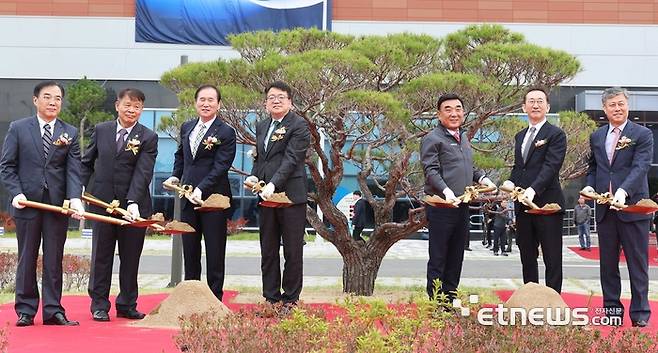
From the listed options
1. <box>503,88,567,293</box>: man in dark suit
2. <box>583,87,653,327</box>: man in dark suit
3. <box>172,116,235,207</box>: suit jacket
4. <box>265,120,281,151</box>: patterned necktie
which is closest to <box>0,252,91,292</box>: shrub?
<box>172,116,235,207</box>: suit jacket

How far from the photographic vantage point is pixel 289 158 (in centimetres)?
499

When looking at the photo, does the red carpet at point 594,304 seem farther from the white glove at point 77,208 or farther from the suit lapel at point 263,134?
the white glove at point 77,208

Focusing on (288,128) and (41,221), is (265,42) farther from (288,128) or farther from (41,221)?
(41,221)

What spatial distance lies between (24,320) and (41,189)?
81 cm

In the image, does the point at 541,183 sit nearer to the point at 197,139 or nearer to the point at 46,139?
the point at 197,139

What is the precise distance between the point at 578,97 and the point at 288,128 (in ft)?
57.4

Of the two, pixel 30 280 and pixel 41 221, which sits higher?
pixel 41 221

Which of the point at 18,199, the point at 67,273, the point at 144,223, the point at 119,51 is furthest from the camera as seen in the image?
the point at 119,51

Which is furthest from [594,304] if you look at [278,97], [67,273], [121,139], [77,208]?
[67,273]

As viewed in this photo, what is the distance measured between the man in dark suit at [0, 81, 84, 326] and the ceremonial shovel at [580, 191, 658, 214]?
10.6ft

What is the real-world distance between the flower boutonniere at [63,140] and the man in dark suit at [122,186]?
319mm

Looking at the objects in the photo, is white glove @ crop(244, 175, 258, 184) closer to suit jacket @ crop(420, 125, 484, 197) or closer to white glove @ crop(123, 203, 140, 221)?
white glove @ crop(123, 203, 140, 221)

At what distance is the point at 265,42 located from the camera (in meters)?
6.60

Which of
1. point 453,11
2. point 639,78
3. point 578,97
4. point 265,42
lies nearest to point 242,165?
point 453,11
